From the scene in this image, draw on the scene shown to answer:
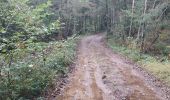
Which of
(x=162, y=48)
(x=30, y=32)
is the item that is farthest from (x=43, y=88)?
(x=162, y=48)

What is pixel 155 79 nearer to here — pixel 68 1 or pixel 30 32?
pixel 30 32

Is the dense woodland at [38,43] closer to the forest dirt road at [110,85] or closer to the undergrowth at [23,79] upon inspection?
the undergrowth at [23,79]

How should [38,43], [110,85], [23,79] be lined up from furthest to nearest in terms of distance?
1. [110,85]
2. [23,79]
3. [38,43]

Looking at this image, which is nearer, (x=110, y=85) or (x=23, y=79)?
(x=23, y=79)

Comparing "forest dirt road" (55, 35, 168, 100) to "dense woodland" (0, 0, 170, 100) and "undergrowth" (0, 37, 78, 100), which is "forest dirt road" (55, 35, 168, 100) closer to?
"undergrowth" (0, 37, 78, 100)

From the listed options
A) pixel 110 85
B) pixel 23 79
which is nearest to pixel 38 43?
pixel 23 79

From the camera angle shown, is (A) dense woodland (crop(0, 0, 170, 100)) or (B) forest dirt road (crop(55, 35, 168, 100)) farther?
(B) forest dirt road (crop(55, 35, 168, 100))

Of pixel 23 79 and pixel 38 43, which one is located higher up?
pixel 38 43

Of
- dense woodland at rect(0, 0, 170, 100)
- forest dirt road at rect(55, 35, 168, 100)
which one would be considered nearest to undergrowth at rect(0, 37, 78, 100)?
dense woodland at rect(0, 0, 170, 100)

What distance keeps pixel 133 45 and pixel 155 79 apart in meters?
15.2

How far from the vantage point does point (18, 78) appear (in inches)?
422

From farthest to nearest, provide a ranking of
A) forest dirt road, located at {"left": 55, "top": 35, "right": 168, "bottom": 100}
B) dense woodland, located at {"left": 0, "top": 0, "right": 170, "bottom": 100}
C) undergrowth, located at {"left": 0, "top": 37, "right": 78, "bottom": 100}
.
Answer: forest dirt road, located at {"left": 55, "top": 35, "right": 168, "bottom": 100}
undergrowth, located at {"left": 0, "top": 37, "right": 78, "bottom": 100}
dense woodland, located at {"left": 0, "top": 0, "right": 170, "bottom": 100}

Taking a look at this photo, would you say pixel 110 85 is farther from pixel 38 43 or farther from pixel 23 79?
pixel 38 43

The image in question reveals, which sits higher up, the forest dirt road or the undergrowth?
the undergrowth
